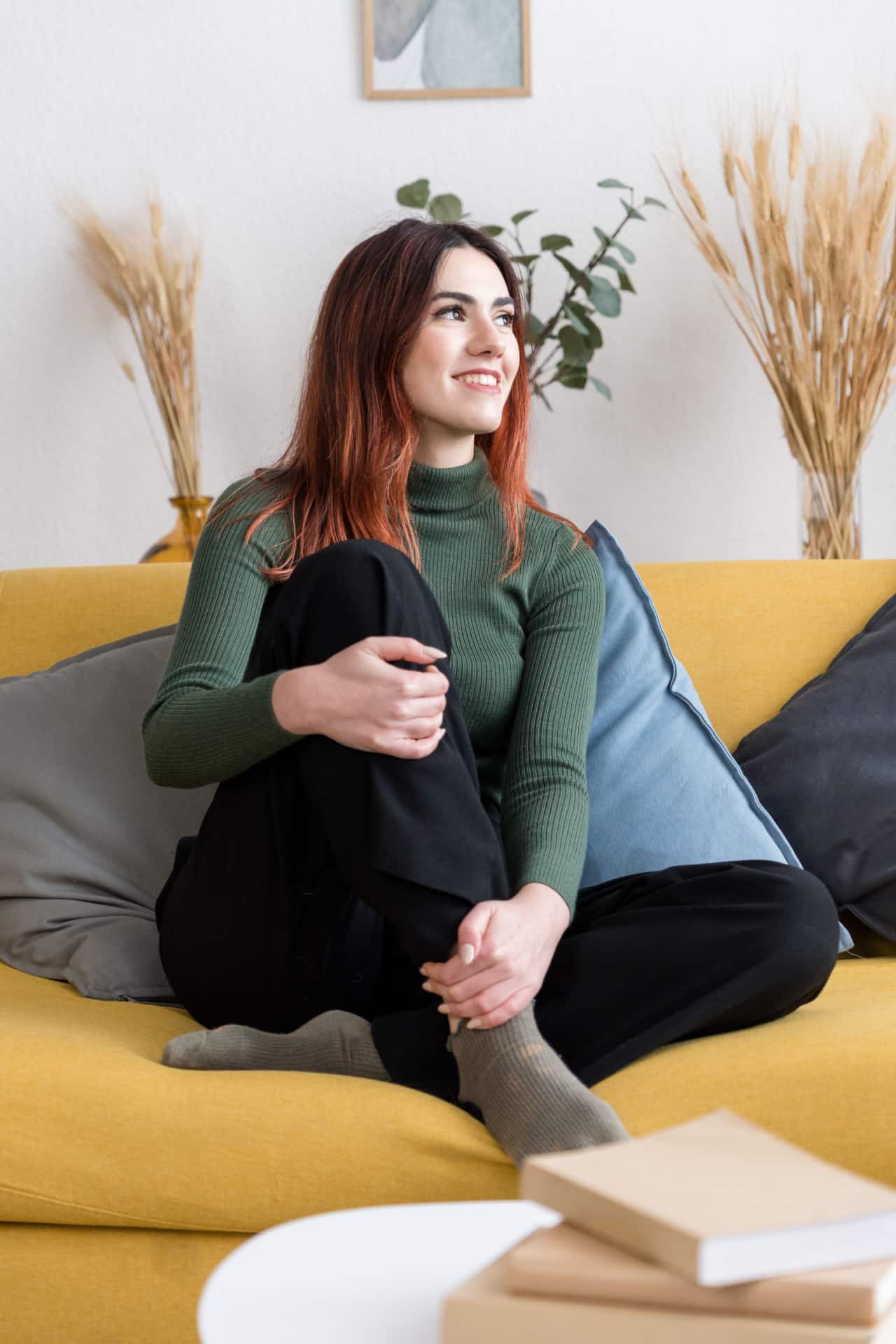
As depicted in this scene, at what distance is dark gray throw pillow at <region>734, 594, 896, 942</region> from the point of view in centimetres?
162

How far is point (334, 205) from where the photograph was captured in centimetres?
260

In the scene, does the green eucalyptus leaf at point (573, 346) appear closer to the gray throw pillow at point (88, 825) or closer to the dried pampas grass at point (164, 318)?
the dried pampas grass at point (164, 318)

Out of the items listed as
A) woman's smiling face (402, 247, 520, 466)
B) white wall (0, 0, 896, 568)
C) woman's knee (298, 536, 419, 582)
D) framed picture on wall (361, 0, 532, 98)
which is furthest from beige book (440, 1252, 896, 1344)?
framed picture on wall (361, 0, 532, 98)

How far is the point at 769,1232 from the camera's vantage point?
540 millimetres

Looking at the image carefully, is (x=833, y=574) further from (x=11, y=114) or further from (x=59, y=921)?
(x=11, y=114)

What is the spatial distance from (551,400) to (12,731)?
140 centimetres

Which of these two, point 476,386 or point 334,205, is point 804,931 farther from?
point 334,205

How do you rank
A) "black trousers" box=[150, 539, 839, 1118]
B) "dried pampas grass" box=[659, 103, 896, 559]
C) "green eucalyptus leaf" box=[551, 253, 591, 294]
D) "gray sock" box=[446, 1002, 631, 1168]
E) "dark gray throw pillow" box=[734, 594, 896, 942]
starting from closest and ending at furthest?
1. "gray sock" box=[446, 1002, 631, 1168]
2. "black trousers" box=[150, 539, 839, 1118]
3. "dark gray throw pillow" box=[734, 594, 896, 942]
4. "dried pampas grass" box=[659, 103, 896, 559]
5. "green eucalyptus leaf" box=[551, 253, 591, 294]

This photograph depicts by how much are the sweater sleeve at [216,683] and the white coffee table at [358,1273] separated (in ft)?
1.87

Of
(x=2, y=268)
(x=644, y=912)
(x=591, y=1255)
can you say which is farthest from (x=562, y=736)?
(x=2, y=268)

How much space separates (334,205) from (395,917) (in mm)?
1841

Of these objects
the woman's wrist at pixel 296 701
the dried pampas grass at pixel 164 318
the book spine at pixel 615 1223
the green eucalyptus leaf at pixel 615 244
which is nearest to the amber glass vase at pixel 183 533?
the dried pampas grass at pixel 164 318

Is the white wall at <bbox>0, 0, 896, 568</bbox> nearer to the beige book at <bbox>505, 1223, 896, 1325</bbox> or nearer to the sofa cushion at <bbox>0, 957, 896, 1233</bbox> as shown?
the sofa cushion at <bbox>0, 957, 896, 1233</bbox>

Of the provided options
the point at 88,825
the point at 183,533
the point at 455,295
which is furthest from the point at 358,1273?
the point at 183,533
